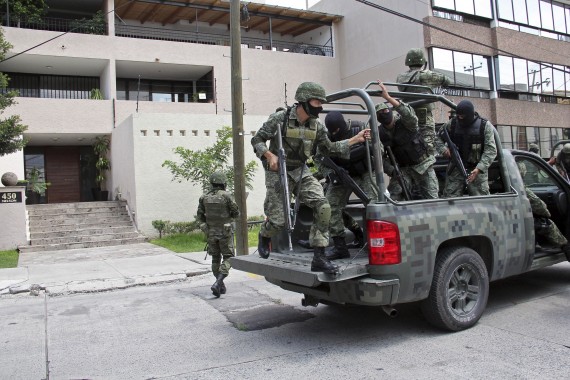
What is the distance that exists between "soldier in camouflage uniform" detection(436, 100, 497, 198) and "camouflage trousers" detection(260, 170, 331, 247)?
1714mm

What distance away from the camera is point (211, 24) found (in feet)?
74.8

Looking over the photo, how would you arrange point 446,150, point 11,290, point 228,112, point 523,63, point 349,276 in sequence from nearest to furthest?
→ point 349,276, point 446,150, point 11,290, point 228,112, point 523,63

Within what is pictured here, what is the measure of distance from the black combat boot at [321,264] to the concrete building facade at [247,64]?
10.6 m

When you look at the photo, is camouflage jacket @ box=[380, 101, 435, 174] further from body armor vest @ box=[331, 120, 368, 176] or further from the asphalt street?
the asphalt street

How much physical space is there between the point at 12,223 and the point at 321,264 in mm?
11115

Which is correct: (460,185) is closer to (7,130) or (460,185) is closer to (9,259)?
(9,259)

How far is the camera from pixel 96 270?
903cm

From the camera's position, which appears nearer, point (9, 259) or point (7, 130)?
point (9, 259)

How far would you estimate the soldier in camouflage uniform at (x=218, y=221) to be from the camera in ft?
21.5

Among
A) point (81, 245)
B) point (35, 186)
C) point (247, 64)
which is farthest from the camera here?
point (247, 64)

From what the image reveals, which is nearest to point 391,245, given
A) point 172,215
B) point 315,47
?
point 172,215

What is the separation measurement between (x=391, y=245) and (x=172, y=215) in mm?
10660

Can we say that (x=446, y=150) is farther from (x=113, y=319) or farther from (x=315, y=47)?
(x=315, y=47)

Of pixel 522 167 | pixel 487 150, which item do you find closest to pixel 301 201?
pixel 487 150
